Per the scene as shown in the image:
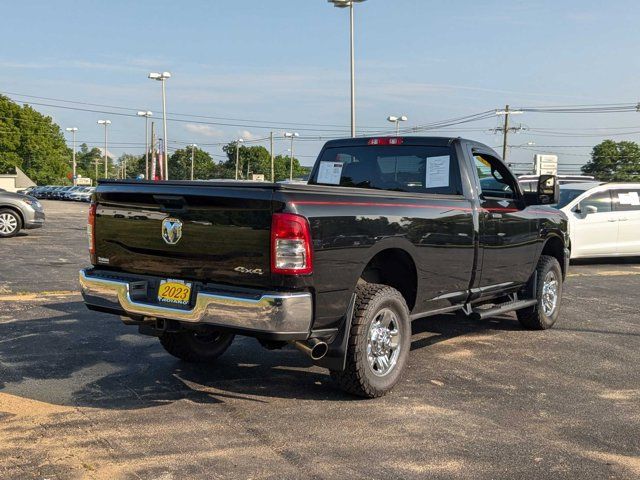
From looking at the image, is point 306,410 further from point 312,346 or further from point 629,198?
point 629,198

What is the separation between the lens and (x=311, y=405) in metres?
4.77

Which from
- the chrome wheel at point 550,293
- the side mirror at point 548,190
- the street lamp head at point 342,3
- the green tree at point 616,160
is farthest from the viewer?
the green tree at point 616,160

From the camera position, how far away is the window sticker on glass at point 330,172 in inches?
263

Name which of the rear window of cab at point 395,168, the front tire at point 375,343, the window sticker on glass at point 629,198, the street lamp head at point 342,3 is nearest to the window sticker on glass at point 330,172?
the rear window of cab at point 395,168

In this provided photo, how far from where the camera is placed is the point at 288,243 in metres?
4.16

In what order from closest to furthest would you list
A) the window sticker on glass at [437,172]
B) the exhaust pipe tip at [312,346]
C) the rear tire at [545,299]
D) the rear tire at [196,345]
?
the exhaust pipe tip at [312,346], the rear tire at [196,345], the window sticker on glass at [437,172], the rear tire at [545,299]

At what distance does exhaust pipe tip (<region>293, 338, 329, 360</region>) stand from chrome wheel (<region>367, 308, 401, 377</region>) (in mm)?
460

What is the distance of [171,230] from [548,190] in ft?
13.2

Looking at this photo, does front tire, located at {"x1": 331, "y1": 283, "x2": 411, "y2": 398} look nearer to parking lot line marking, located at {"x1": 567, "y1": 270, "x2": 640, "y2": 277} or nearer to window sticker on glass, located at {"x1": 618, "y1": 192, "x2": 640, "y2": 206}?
parking lot line marking, located at {"x1": 567, "y1": 270, "x2": 640, "y2": 277}

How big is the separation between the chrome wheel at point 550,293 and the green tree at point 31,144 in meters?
89.6

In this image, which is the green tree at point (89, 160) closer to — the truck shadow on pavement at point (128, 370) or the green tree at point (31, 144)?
the green tree at point (31, 144)

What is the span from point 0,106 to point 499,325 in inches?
3603

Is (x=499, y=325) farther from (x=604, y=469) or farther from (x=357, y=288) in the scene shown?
(x=604, y=469)

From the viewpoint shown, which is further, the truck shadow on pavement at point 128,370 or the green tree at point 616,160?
the green tree at point 616,160
